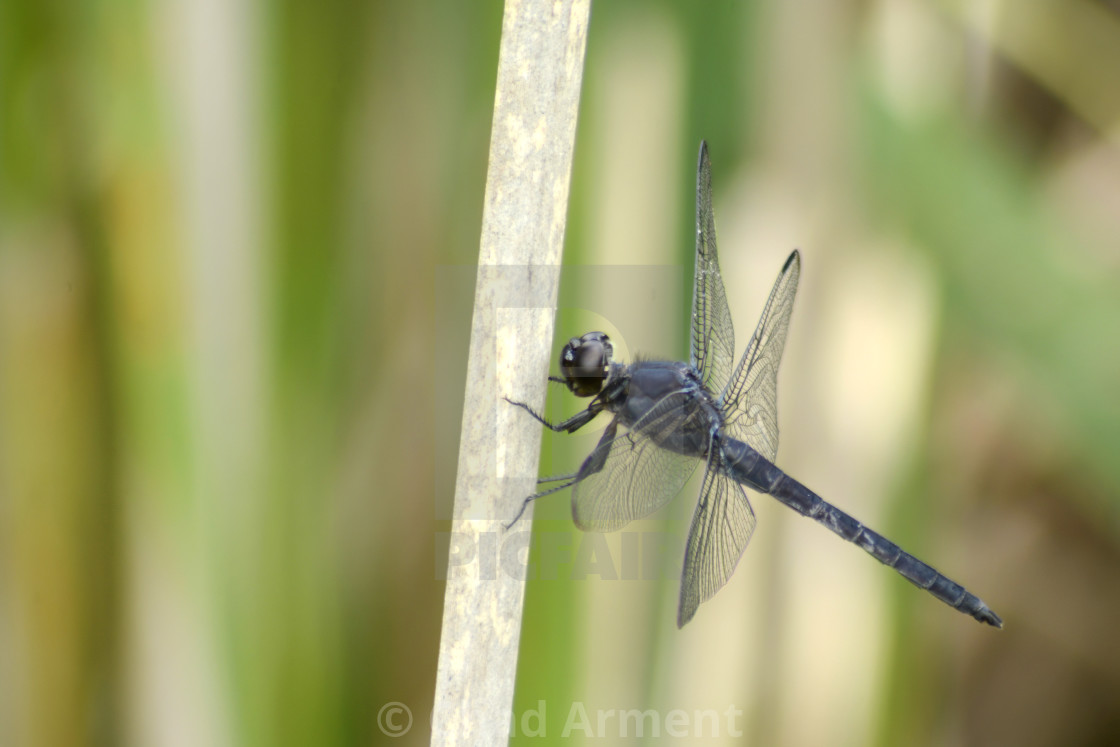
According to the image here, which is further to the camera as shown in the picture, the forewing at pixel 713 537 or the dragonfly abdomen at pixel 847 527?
the dragonfly abdomen at pixel 847 527

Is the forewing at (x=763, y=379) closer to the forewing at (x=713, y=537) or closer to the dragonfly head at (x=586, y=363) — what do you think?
the forewing at (x=713, y=537)

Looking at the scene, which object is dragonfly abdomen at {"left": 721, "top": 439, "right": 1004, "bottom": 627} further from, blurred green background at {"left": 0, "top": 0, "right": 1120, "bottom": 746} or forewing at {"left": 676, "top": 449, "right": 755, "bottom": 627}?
blurred green background at {"left": 0, "top": 0, "right": 1120, "bottom": 746}

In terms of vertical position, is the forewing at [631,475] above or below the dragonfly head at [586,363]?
below

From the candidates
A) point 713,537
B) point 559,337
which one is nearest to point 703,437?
point 713,537

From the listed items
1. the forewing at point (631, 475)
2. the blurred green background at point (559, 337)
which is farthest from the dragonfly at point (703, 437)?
the blurred green background at point (559, 337)

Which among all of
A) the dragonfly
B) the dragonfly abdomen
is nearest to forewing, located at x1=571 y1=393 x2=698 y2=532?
the dragonfly

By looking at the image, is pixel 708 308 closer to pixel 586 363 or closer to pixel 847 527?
pixel 586 363
